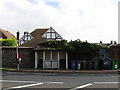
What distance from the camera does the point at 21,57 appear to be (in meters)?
16.8

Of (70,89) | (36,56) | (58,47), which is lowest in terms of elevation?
(70,89)

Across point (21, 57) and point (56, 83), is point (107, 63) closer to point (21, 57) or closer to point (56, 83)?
point (56, 83)

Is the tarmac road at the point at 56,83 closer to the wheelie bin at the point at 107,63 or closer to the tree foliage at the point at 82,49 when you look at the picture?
the wheelie bin at the point at 107,63

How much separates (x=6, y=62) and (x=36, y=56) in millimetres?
4013

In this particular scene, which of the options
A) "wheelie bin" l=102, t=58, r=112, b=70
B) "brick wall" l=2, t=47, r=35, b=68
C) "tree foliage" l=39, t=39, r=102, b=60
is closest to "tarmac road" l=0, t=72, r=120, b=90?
"wheelie bin" l=102, t=58, r=112, b=70

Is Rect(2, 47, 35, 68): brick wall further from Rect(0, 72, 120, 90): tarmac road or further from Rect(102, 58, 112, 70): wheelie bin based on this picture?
Rect(102, 58, 112, 70): wheelie bin

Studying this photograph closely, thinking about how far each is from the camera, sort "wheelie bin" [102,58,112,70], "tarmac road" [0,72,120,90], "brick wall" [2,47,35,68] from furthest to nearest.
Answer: "brick wall" [2,47,35,68] → "wheelie bin" [102,58,112,70] → "tarmac road" [0,72,120,90]

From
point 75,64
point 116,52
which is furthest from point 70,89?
point 116,52

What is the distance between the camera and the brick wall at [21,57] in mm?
16781

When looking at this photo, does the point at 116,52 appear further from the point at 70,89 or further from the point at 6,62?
the point at 6,62

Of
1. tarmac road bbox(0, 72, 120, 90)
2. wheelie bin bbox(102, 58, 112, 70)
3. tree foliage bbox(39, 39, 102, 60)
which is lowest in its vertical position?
tarmac road bbox(0, 72, 120, 90)

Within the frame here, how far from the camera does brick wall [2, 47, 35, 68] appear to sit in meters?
16.8

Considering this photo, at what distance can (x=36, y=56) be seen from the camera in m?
16.5

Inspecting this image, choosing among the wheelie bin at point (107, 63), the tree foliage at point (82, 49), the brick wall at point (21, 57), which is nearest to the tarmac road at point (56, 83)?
the wheelie bin at point (107, 63)
